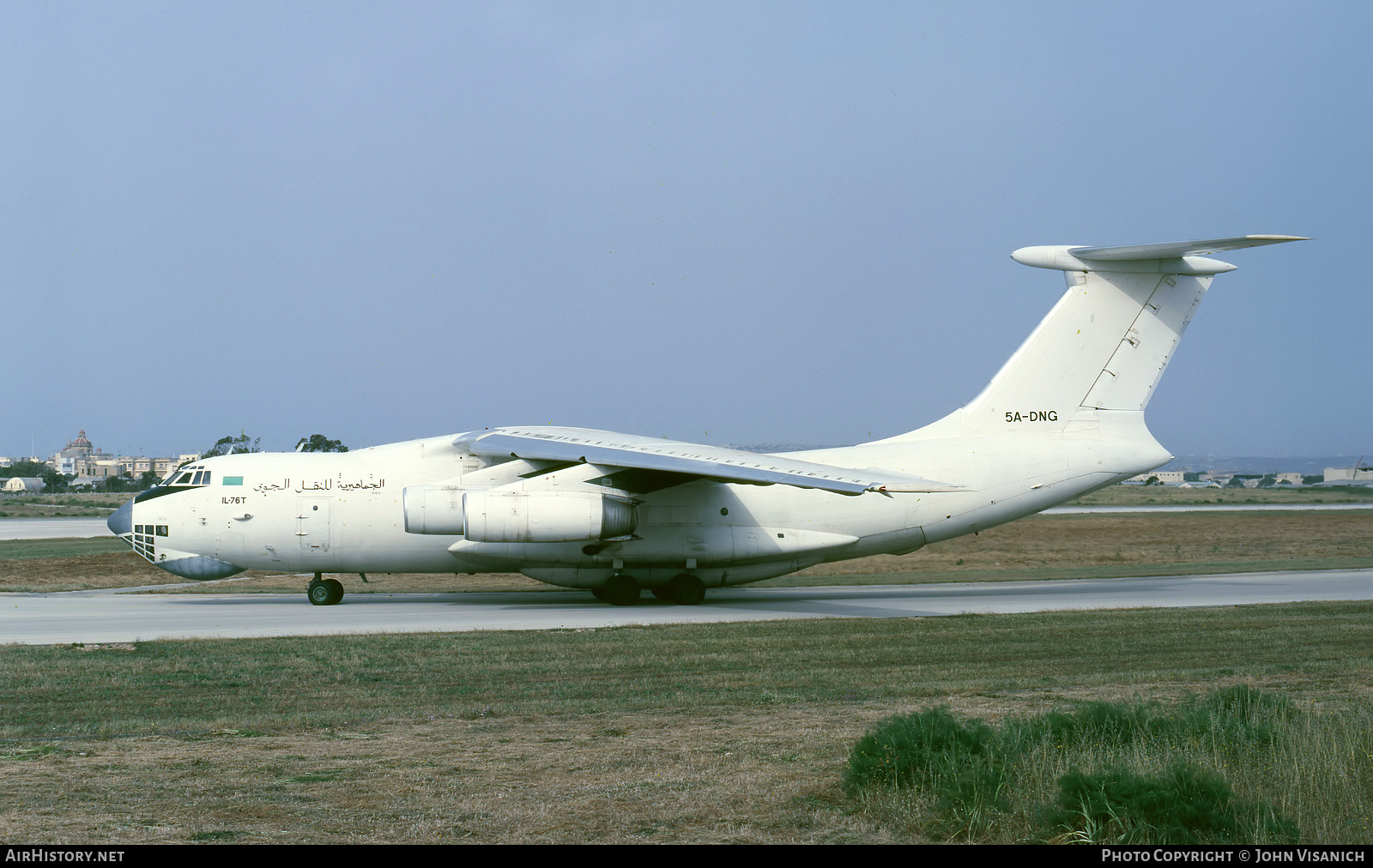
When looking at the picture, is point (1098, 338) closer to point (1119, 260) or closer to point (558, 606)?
point (1119, 260)

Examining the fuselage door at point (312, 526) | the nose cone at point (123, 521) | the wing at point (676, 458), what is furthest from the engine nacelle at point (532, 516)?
the nose cone at point (123, 521)

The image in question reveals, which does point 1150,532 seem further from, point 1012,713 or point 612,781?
point 612,781

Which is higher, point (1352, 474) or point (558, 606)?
point (1352, 474)

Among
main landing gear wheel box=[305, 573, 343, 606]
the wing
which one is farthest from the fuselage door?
the wing

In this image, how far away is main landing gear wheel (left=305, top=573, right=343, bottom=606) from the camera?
750 inches

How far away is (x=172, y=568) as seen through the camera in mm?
19406

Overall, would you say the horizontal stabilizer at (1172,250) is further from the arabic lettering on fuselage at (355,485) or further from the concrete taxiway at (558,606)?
the arabic lettering on fuselage at (355,485)

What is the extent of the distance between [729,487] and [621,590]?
94.7 inches

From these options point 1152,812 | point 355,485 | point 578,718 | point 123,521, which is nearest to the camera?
point 1152,812

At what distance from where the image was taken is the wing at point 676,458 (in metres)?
15.4

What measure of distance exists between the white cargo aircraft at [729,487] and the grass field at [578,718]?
3.95 metres

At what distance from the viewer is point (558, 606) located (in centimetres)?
1909

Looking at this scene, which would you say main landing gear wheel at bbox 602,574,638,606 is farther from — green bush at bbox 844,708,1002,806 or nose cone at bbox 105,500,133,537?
green bush at bbox 844,708,1002,806

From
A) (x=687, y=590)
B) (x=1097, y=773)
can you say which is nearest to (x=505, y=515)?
(x=687, y=590)
